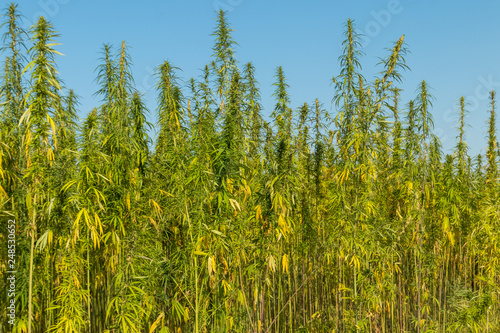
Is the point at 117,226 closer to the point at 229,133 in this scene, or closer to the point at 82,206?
the point at 82,206

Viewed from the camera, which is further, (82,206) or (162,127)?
(162,127)

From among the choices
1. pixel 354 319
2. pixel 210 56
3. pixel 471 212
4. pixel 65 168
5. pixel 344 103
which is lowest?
pixel 354 319

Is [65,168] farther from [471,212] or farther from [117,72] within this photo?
[471,212]

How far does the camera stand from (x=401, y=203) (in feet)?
19.4

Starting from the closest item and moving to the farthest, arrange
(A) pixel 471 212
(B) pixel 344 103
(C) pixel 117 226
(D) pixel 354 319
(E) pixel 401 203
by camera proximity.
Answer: (C) pixel 117 226 → (B) pixel 344 103 → (D) pixel 354 319 → (E) pixel 401 203 → (A) pixel 471 212

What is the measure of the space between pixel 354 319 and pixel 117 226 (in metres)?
3.03

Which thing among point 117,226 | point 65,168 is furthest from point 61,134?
point 117,226

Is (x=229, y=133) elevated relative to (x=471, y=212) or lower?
elevated

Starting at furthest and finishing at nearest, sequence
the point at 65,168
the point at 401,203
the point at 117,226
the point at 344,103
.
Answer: the point at 401,203 → the point at 344,103 → the point at 117,226 → the point at 65,168

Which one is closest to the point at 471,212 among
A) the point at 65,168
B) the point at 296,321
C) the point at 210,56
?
the point at 296,321

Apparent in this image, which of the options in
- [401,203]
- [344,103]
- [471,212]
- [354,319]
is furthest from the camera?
[471,212]

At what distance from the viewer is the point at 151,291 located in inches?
169

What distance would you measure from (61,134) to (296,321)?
4393 millimetres

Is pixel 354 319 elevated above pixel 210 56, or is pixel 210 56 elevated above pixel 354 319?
pixel 210 56
